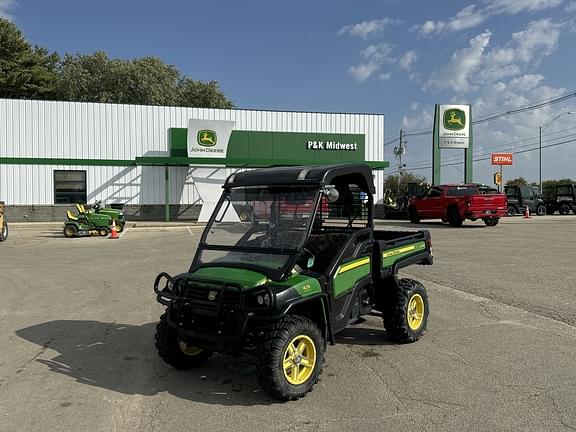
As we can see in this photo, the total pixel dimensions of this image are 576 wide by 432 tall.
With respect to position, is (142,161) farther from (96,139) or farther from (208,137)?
(208,137)

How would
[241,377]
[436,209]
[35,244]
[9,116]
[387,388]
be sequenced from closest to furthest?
[387,388]
[241,377]
[35,244]
[436,209]
[9,116]

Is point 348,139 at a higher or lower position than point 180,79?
lower

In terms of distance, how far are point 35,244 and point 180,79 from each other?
44.8m

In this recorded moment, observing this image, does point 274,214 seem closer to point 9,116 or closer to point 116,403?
point 116,403

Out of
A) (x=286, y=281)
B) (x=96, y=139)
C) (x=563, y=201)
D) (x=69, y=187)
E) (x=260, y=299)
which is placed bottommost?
(x=260, y=299)

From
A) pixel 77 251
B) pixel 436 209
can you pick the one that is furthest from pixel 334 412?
pixel 436 209

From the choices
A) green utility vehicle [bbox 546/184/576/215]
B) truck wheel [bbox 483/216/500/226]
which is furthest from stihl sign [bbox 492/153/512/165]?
truck wheel [bbox 483/216/500/226]

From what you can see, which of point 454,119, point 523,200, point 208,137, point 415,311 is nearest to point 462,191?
point 523,200

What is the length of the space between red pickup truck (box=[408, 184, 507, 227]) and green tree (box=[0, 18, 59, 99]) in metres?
38.8

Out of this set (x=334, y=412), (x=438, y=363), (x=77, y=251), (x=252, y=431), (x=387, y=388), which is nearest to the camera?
(x=252, y=431)

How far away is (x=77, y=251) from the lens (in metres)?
15.3

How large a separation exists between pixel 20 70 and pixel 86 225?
3320cm

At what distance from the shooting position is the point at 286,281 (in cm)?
430

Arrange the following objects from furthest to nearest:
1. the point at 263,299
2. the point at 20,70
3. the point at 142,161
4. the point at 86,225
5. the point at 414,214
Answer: the point at 20,70, the point at 142,161, the point at 414,214, the point at 86,225, the point at 263,299
